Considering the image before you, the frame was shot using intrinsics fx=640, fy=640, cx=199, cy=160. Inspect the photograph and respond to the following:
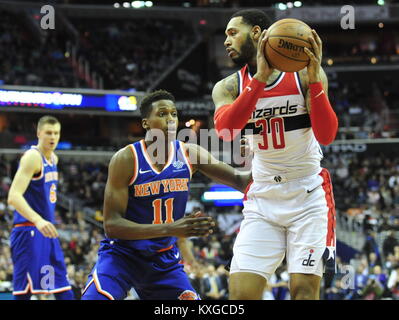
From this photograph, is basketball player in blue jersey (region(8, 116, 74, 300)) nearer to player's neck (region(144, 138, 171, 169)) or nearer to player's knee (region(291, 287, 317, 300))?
player's neck (region(144, 138, 171, 169))

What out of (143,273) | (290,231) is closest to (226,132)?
(290,231)

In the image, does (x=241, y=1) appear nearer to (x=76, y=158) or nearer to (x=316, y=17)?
(x=316, y=17)

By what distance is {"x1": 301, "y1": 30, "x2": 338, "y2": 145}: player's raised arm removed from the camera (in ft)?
12.9

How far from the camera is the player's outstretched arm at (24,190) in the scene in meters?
5.96

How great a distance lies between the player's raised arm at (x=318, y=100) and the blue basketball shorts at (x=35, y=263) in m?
3.46

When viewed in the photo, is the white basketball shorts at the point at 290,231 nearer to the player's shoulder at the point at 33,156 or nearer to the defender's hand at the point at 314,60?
the defender's hand at the point at 314,60

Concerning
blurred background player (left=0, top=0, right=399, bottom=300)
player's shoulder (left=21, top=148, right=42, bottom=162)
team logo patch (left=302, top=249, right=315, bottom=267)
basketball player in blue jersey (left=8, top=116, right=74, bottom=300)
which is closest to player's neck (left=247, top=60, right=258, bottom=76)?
team logo patch (left=302, top=249, right=315, bottom=267)

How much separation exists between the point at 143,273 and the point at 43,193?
96.6 inches

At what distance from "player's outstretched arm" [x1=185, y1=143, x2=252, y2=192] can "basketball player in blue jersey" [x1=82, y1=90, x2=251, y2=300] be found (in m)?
0.01

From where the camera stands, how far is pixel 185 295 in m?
4.63

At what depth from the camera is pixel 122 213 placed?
4652mm

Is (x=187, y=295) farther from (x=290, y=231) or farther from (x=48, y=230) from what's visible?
(x=48, y=230)

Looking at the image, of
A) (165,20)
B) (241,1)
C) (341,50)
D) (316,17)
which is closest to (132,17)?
(165,20)
